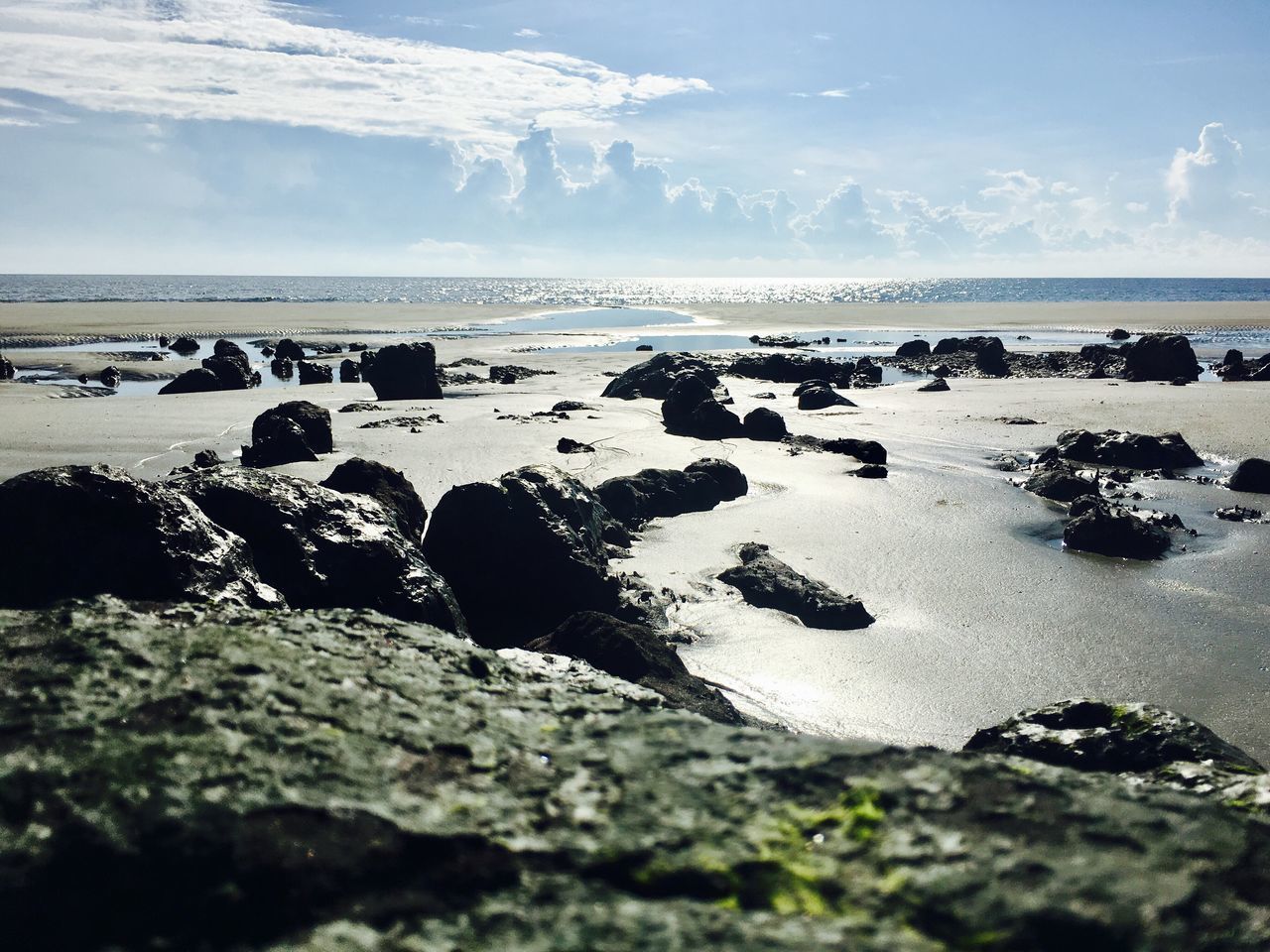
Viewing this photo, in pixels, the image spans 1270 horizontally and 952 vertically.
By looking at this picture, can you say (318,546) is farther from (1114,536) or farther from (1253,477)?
(1253,477)

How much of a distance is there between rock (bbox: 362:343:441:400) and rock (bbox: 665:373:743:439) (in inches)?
277

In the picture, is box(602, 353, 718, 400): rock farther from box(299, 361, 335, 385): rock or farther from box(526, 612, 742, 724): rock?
box(526, 612, 742, 724): rock

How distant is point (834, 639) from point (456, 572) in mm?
3266

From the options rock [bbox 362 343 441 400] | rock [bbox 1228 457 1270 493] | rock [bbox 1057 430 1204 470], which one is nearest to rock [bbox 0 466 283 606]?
rock [bbox 1228 457 1270 493]

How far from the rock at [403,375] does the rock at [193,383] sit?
6.09 meters

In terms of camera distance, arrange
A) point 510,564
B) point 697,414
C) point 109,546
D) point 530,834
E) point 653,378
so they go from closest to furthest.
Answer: point 530,834 → point 109,546 → point 510,564 → point 697,414 → point 653,378

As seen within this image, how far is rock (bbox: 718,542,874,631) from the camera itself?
813cm

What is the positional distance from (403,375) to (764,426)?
9881 mm

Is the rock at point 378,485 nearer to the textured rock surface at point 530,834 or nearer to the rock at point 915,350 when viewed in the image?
the textured rock surface at point 530,834

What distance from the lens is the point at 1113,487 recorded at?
13.8 meters

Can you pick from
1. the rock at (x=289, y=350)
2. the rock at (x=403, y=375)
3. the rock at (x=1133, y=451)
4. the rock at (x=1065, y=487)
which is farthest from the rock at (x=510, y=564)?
the rock at (x=289, y=350)

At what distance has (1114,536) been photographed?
1029 centimetres

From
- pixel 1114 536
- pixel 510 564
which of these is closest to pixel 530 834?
pixel 510 564

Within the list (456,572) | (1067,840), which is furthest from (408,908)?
(456,572)
